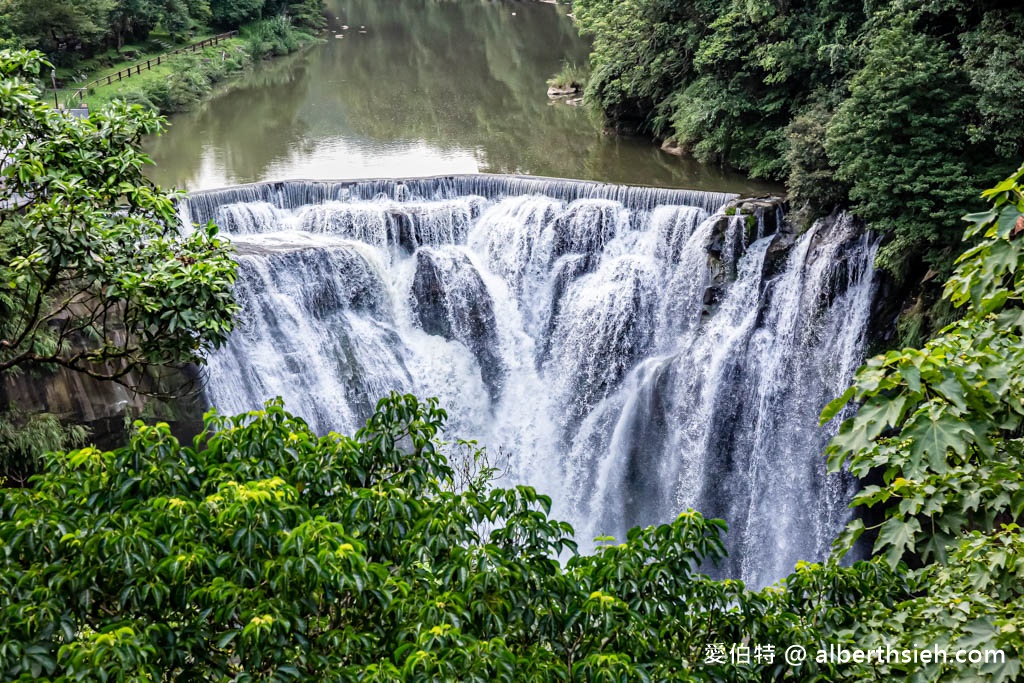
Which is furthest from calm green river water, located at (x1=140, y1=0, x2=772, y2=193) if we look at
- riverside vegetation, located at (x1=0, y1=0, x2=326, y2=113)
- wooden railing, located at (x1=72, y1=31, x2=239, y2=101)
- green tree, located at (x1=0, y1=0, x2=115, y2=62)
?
green tree, located at (x1=0, y1=0, x2=115, y2=62)

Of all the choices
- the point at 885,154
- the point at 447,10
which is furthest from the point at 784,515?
the point at 447,10

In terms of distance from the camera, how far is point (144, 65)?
3881 centimetres

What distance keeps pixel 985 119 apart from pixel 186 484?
14.5 meters

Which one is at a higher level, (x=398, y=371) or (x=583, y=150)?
(x=583, y=150)

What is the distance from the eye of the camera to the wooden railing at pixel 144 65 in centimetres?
3500

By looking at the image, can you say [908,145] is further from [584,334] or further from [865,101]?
[584,334]

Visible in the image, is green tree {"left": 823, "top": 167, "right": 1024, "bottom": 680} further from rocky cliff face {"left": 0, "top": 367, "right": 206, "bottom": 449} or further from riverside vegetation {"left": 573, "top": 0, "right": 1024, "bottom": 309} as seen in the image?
rocky cliff face {"left": 0, "top": 367, "right": 206, "bottom": 449}

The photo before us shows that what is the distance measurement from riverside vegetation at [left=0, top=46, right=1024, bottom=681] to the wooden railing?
103 ft

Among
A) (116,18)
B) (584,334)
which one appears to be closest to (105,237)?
(584,334)

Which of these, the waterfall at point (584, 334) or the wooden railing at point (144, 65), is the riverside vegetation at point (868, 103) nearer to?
the waterfall at point (584, 334)

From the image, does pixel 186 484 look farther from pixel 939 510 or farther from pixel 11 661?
pixel 939 510

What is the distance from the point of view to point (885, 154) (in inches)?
636

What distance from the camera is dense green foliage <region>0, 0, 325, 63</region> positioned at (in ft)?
115

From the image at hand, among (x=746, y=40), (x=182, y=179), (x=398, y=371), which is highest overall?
(x=746, y=40)
